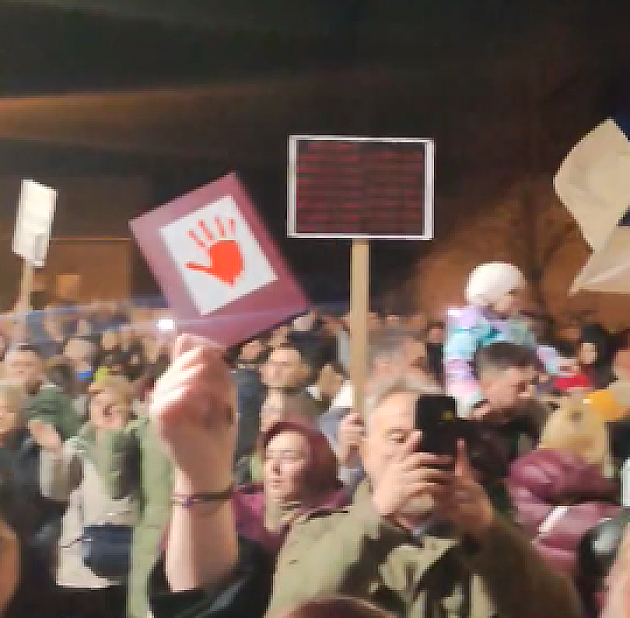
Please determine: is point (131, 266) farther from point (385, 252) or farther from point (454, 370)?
point (454, 370)

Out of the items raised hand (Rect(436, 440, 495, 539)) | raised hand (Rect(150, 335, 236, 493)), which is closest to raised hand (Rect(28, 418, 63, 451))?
raised hand (Rect(150, 335, 236, 493))

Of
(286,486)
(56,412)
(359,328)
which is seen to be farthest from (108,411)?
(359,328)

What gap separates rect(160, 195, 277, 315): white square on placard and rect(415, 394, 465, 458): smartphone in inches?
12.4

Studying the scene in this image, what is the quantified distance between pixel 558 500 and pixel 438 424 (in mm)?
237

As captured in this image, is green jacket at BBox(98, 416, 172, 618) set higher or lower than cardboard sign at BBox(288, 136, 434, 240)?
lower

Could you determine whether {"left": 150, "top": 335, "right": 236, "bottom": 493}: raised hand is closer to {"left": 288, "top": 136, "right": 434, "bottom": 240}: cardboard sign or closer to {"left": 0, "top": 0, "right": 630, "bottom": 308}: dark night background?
{"left": 0, "top": 0, "right": 630, "bottom": 308}: dark night background

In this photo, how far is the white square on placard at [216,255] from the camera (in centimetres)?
140

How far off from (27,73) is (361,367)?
0.70 m

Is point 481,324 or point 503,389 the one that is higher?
point 481,324

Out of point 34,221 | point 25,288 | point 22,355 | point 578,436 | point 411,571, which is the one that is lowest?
point 411,571

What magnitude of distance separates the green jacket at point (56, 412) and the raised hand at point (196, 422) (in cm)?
13

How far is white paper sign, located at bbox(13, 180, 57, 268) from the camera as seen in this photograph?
137 cm

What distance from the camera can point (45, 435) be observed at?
138 centimetres

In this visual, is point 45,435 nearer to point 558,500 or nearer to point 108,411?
point 108,411
